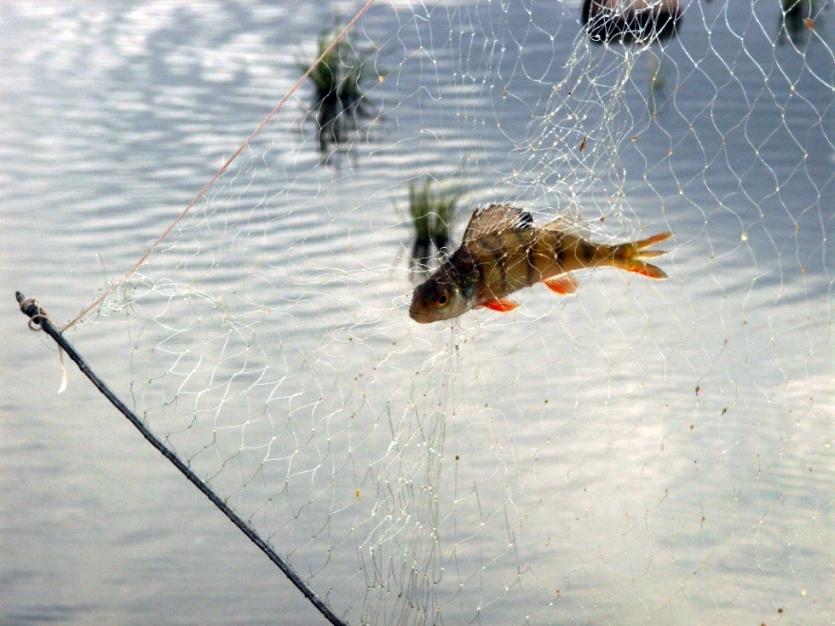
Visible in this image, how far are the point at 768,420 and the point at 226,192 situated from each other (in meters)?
2.99

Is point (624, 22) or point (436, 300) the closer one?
point (436, 300)

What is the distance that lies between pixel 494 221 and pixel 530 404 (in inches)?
76.9

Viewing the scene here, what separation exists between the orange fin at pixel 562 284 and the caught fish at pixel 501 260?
48mm

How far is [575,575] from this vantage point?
155 inches

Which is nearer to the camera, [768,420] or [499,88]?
[768,420]

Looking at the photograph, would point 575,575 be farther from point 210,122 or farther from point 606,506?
point 210,122

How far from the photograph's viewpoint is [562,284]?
2943mm

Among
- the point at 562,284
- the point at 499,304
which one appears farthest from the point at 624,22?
the point at 499,304

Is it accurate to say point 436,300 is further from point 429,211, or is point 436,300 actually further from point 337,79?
point 337,79

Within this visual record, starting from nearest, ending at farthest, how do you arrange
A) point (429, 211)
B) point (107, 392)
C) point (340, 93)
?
point (107, 392)
point (429, 211)
point (340, 93)

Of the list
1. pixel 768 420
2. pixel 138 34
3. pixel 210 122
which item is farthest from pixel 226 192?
pixel 138 34

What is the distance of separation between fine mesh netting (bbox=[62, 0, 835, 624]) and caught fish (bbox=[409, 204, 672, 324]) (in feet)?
0.25

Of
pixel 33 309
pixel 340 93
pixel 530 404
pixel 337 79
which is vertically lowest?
pixel 340 93

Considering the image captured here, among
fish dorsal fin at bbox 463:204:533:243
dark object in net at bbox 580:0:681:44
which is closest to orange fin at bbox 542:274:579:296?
fish dorsal fin at bbox 463:204:533:243
